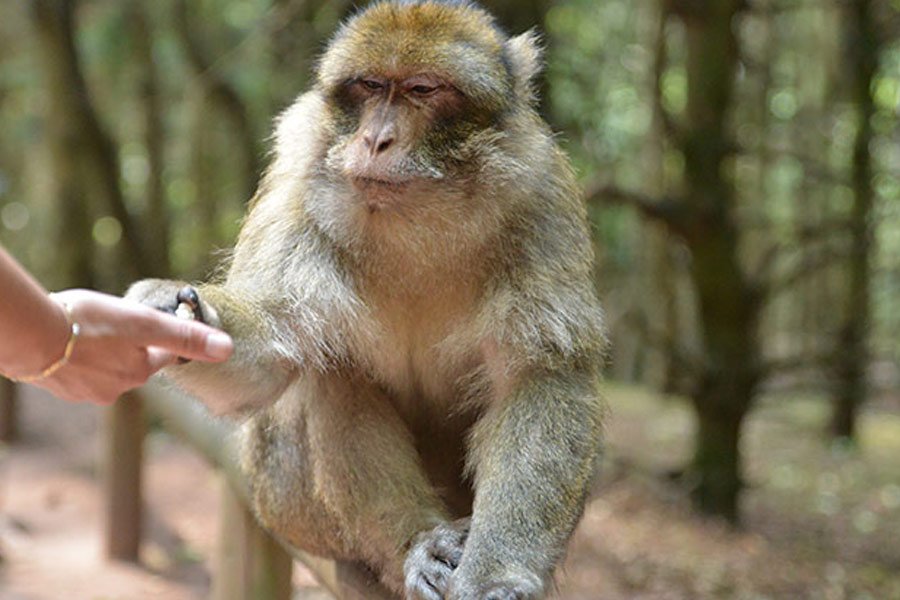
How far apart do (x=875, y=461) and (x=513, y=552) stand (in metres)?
7.94

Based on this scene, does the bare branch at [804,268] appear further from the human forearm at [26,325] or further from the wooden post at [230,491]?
the human forearm at [26,325]

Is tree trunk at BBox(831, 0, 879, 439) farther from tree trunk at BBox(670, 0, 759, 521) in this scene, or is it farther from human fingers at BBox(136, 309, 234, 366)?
human fingers at BBox(136, 309, 234, 366)

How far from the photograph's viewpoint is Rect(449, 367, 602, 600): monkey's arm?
3.11 m

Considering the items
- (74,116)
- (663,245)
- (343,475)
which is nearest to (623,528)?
(343,475)

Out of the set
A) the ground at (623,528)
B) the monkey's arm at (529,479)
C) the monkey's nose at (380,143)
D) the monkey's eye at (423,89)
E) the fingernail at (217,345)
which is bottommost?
the ground at (623,528)

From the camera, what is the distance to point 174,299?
2883mm

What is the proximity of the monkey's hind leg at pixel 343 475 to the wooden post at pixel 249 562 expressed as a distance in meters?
0.48

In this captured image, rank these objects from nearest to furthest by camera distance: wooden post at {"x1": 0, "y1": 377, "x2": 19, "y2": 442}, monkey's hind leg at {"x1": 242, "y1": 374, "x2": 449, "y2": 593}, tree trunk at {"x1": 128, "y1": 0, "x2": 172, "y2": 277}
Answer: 1. monkey's hind leg at {"x1": 242, "y1": 374, "x2": 449, "y2": 593}
2. wooden post at {"x1": 0, "y1": 377, "x2": 19, "y2": 442}
3. tree trunk at {"x1": 128, "y1": 0, "x2": 172, "y2": 277}

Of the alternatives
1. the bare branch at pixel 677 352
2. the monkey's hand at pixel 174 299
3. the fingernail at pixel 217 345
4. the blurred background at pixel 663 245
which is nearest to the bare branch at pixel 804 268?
the blurred background at pixel 663 245

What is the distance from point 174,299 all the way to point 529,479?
3.65 feet

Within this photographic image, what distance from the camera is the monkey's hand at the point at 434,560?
3.11 metres

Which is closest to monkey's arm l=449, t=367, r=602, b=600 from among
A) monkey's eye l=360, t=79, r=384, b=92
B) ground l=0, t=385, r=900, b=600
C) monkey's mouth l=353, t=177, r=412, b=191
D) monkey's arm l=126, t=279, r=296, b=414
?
monkey's arm l=126, t=279, r=296, b=414

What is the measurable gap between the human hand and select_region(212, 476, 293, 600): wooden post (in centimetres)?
174

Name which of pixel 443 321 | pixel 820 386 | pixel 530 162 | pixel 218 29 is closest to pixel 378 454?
pixel 443 321
